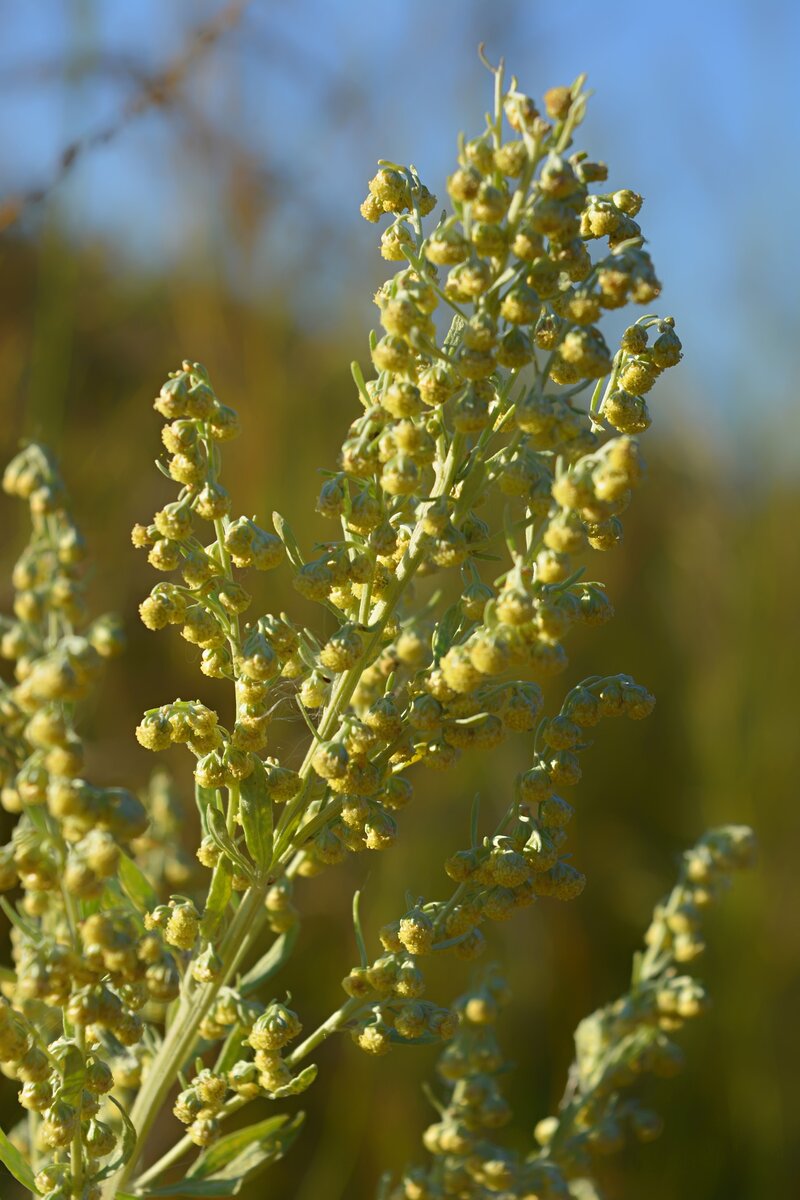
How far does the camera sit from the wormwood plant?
1.18m

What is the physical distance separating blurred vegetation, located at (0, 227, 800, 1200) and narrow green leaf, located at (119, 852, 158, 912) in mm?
1964

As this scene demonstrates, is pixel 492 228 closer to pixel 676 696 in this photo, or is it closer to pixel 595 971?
pixel 595 971

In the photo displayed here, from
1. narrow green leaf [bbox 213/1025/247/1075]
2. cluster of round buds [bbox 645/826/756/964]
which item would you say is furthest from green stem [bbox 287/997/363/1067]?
cluster of round buds [bbox 645/826/756/964]

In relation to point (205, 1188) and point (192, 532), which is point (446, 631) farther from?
point (205, 1188)

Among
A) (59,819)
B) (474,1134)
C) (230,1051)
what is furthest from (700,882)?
(59,819)

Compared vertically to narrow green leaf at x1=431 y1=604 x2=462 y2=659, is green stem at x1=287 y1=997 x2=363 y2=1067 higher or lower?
lower

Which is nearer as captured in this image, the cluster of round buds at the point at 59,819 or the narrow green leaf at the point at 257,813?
the cluster of round buds at the point at 59,819

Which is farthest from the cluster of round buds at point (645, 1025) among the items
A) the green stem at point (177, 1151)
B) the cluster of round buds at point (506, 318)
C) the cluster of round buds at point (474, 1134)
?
the cluster of round buds at point (506, 318)

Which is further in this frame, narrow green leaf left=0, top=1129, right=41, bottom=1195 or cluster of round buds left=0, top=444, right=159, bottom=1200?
narrow green leaf left=0, top=1129, right=41, bottom=1195

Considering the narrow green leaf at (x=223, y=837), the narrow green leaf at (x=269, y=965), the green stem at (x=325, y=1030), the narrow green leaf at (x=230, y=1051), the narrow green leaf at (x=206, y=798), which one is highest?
the narrow green leaf at (x=206, y=798)

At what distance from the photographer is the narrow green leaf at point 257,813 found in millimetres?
1342

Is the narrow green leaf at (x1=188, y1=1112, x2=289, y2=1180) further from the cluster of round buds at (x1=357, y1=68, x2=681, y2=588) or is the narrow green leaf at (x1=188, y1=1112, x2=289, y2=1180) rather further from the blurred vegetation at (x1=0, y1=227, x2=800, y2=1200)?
the blurred vegetation at (x1=0, y1=227, x2=800, y2=1200)

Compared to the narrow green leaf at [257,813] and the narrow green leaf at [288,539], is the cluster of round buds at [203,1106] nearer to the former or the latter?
the narrow green leaf at [257,813]

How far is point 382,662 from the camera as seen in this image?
1.33 m
